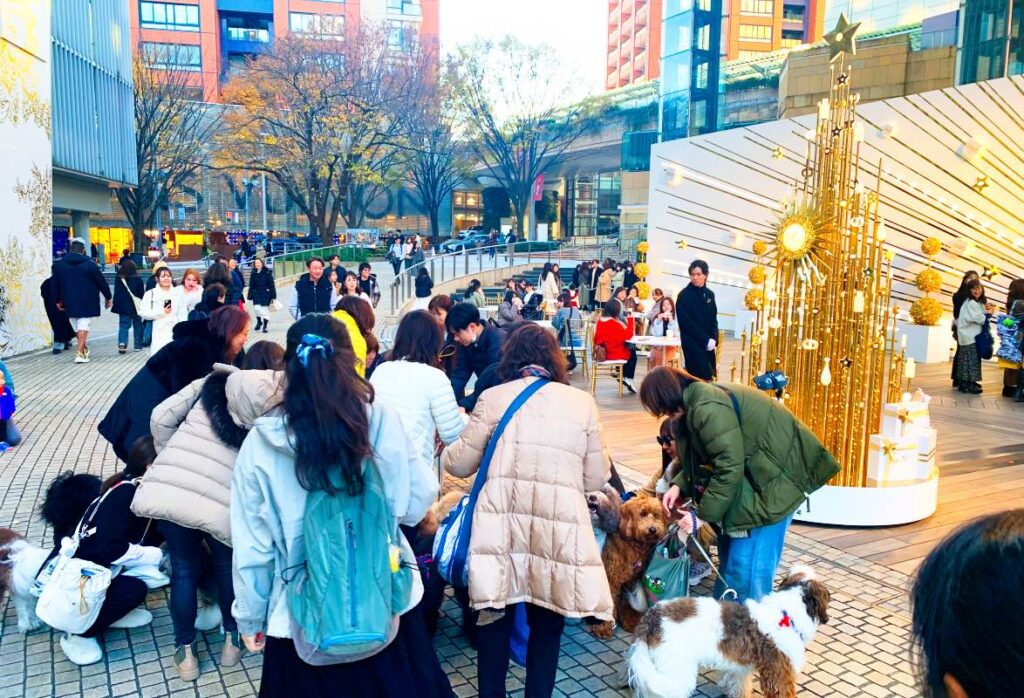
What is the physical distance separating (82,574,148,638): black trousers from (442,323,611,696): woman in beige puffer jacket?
1.86m

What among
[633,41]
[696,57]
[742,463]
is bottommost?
[742,463]

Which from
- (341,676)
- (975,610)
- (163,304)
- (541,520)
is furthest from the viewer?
(163,304)

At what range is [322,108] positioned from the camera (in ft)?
98.0

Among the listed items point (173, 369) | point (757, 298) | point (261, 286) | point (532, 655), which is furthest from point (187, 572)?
point (261, 286)

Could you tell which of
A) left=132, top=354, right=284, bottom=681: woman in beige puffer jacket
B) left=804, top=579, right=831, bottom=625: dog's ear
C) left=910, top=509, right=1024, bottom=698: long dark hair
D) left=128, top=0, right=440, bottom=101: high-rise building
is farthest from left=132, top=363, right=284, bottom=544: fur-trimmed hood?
left=128, top=0, right=440, bottom=101: high-rise building

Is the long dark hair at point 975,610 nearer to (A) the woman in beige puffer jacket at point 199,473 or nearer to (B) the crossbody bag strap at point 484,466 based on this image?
(B) the crossbody bag strap at point 484,466

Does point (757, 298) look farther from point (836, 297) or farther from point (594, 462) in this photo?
point (594, 462)

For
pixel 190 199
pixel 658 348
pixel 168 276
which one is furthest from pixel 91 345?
pixel 190 199

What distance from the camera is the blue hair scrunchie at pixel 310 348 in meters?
2.24

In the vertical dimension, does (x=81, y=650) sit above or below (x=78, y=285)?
below

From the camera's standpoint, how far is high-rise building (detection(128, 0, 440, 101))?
47.2 metres

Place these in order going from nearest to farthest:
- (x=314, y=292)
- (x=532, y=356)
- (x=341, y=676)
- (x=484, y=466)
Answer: (x=341, y=676) → (x=484, y=466) → (x=532, y=356) → (x=314, y=292)

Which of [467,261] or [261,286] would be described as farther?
[467,261]

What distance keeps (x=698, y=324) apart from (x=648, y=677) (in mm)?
5299
